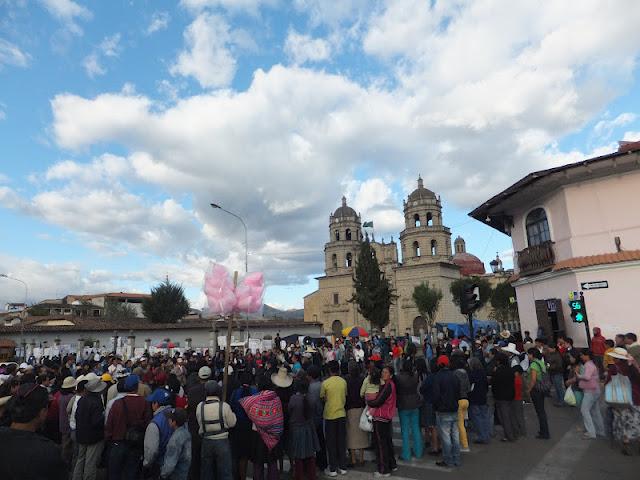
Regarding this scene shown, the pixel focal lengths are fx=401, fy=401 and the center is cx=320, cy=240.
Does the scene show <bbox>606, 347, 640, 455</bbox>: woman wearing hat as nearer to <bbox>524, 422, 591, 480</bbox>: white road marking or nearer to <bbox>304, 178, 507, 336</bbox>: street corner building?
<bbox>524, 422, 591, 480</bbox>: white road marking

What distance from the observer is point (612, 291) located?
1359 cm

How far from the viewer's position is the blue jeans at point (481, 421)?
7.76 m

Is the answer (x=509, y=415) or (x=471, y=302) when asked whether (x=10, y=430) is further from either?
(x=471, y=302)

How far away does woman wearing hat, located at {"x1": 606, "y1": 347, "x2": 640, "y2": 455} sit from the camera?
21.0 ft

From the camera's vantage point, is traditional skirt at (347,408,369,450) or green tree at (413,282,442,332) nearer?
traditional skirt at (347,408,369,450)

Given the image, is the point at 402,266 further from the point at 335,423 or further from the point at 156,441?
the point at 156,441

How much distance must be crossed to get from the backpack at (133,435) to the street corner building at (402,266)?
46.3 meters

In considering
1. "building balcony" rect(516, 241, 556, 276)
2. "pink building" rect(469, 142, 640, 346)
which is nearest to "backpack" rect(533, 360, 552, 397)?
"pink building" rect(469, 142, 640, 346)

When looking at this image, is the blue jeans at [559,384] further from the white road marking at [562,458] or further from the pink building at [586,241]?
the pink building at [586,241]

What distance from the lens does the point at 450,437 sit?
6555mm

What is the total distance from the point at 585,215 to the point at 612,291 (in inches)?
111

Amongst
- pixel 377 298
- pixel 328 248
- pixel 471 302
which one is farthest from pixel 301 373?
pixel 328 248

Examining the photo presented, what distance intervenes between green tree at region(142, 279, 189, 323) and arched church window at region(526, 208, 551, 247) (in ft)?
138

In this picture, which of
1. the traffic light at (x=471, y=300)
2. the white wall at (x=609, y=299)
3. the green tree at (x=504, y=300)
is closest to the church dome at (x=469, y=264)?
the green tree at (x=504, y=300)
